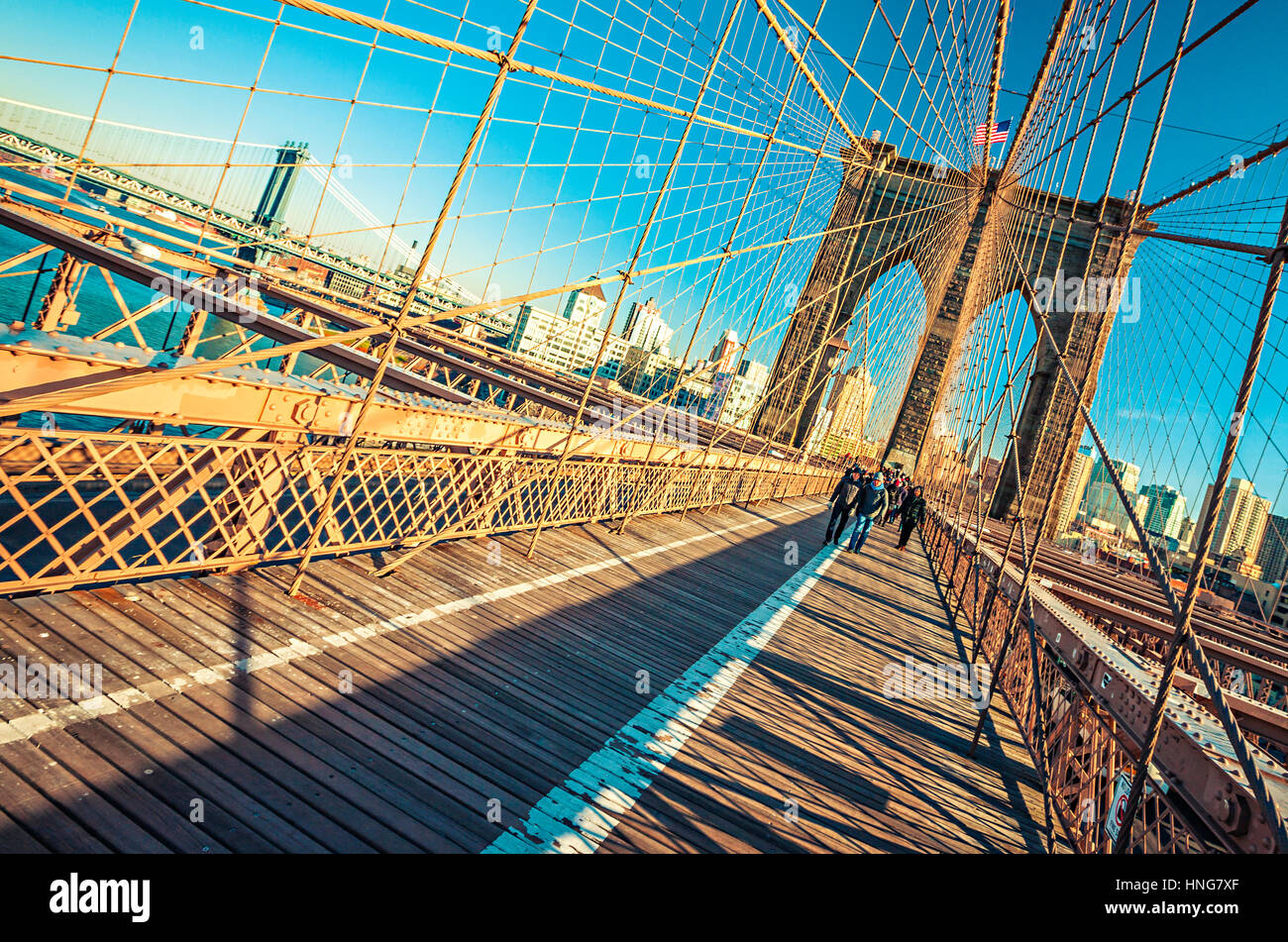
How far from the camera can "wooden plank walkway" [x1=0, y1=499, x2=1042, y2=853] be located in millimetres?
2639

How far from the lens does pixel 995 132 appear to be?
2206cm

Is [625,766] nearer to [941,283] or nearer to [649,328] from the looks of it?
[649,328]

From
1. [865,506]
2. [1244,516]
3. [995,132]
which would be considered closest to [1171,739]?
[865,506]

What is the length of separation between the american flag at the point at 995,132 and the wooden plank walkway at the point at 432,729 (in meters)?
Answer: 21.3

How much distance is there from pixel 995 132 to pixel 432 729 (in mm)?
25473

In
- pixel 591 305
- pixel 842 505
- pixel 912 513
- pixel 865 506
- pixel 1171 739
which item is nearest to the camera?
pixel 1171 739

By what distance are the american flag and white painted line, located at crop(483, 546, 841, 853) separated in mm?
21984

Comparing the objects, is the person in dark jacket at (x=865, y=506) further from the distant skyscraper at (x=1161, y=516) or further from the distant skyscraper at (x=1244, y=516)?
the distant skyscraper at (x=1161, y=516)

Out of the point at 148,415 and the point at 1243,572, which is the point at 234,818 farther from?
the point at 1243,572

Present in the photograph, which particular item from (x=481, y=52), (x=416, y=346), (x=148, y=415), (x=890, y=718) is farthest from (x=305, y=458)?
(x=416, y=346)

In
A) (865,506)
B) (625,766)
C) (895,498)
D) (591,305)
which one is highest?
(591,305)

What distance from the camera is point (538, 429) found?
7.39 meters

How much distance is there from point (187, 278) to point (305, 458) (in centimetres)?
1275

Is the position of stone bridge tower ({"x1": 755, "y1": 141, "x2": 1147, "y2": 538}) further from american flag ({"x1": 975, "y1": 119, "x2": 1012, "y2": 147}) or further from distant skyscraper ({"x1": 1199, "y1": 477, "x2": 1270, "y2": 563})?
distant skyscraper ({"x1": 1199, "y1": 477, "x2": 1270, "y2": 563})
